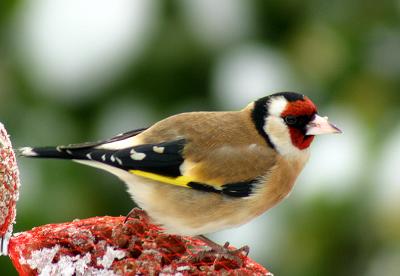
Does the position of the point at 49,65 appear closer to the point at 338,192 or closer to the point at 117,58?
the point at 117,58

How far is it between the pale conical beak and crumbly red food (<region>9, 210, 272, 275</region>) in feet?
1.33

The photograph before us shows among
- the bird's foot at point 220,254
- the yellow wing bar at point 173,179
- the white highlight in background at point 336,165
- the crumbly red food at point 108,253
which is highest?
the yellow wing bar at point 173,179

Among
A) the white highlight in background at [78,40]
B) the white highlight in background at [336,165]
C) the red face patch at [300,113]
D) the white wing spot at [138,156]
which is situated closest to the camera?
the white wing spot at [138,156]

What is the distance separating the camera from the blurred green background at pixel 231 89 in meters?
3.65

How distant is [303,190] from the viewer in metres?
3.67

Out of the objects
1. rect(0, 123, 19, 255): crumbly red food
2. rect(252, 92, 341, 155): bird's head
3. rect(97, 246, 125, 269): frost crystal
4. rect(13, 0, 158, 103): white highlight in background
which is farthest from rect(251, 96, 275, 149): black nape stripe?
rect(13, 0, 158, 103): white highlight in background

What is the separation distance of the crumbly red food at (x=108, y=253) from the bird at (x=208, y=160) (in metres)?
0.08

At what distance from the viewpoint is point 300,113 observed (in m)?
2.37

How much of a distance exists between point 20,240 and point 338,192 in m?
1.84

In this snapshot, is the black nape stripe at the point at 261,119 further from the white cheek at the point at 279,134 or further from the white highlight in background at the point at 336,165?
the white highlight in background at the point at 336,165

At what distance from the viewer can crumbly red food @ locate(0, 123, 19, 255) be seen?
Answer: 75.1 inches

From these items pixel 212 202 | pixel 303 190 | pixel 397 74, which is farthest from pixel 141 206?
pixel 397 74

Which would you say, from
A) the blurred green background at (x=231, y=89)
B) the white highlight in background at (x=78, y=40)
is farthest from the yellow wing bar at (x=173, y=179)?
the white highlight in background at (x=78, y=40)

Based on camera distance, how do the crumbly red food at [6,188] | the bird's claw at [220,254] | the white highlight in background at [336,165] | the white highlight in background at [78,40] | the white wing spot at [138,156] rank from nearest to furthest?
the crumbly red food at [6,188] < the bird's claw at [220,254] < the white wing spot at [138,156] < the white highlight in background at [336,165] < the white highlight in background at [78,40]
